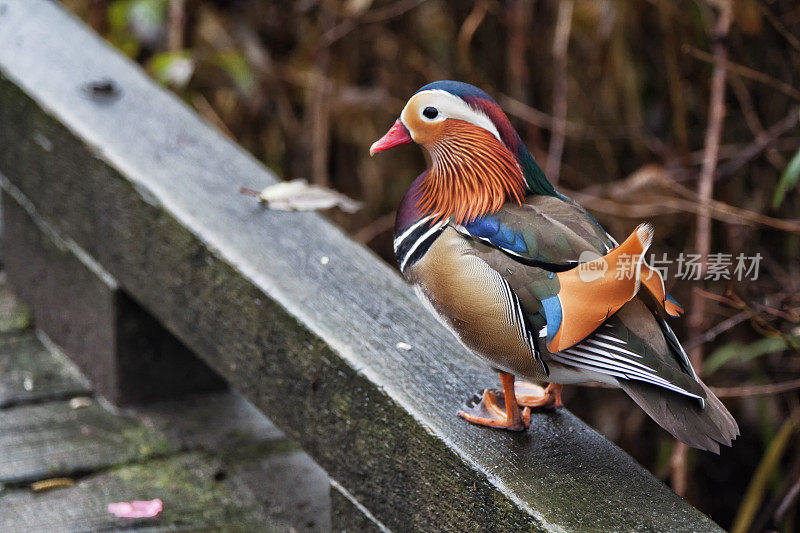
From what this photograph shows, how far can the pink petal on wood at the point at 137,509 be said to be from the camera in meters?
1.67

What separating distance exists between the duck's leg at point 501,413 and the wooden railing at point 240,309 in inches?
0.7

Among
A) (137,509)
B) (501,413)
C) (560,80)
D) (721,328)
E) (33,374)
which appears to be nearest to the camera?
(501,413)

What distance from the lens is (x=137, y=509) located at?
1685 millimetres

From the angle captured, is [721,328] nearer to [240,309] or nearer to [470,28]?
[240,309]

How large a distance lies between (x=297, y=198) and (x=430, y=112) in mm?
694

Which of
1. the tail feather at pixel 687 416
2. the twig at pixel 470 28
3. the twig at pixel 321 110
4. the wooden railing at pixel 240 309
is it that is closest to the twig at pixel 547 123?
the twig at pixel 470 28

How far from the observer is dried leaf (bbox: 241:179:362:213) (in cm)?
180

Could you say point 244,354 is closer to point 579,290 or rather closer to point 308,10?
point 579,290

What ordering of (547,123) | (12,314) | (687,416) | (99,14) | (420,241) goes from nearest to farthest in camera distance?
1. (687,416)
2. (420,241)
3. (12,314)
4. (547,123)
5. (99,14)

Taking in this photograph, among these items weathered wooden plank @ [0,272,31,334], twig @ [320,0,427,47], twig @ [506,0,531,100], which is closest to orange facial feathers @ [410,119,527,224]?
weathered wooden plank @ [0,272,31,334]

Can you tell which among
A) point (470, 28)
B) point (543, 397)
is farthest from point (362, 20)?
point (543, 397)

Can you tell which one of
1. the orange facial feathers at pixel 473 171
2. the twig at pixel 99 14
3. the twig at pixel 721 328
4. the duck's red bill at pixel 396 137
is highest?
the twig at pixel 99 14

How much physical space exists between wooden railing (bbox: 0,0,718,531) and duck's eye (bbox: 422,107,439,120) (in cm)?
38

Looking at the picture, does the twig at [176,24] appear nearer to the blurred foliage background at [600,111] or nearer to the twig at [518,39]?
the blurred foliage background at [600,111]
